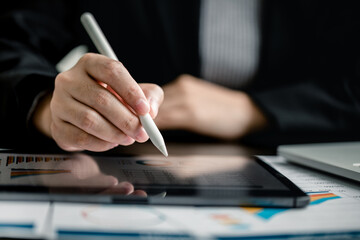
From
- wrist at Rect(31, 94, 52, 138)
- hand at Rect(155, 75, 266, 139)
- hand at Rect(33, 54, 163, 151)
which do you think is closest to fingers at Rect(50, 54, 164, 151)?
hand at Rect(33, 54, 163, 151)

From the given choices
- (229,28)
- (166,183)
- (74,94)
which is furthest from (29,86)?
(229,28)

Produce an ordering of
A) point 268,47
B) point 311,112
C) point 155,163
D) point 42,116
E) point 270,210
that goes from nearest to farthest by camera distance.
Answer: point 270,210 → point 155,163 → point 42,116 → point 311,112 → point 268,47

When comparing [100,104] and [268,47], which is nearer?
[100,104]

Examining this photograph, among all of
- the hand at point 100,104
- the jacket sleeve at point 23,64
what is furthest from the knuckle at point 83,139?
the jacket sleeve at point 23,64

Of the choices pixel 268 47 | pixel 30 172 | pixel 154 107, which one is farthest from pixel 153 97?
pixel 268 47

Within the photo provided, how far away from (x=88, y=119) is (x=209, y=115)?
0.29 m

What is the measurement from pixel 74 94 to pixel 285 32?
492 millimetres

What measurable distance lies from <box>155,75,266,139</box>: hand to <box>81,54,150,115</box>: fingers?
0.82ft

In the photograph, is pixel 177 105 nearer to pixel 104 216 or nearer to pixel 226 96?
pixel 226 96

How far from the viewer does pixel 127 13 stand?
70cm

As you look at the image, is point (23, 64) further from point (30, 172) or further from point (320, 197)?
point (320, 197)

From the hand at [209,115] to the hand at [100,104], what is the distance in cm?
23

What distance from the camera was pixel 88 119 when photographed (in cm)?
30

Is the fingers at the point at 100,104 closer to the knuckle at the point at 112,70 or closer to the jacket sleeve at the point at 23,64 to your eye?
the knuckle at the point at 112,70
